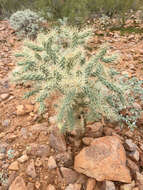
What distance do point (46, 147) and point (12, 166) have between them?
1.37 feet

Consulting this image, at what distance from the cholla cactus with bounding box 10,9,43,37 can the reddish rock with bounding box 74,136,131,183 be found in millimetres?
4000

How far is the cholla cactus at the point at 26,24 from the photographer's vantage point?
4.79m

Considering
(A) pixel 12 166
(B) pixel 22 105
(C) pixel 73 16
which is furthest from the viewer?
(C) pixel 73 16

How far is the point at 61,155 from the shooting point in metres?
1.89

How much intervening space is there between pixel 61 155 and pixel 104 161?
1.62 feet

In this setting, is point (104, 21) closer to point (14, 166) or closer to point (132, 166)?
point (132, 166)

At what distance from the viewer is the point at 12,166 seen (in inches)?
73.2

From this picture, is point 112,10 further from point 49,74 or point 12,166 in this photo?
point 12,166

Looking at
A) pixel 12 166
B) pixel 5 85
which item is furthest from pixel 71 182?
pixel 5 85

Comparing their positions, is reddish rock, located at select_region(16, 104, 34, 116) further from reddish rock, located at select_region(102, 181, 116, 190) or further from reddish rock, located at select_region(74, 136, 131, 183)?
reddish rock, located at select_region(102, 181, 116, 190)

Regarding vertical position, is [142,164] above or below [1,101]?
below

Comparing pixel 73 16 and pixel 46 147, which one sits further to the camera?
pixel 73 16

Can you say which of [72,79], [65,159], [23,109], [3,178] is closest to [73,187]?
[65,159]

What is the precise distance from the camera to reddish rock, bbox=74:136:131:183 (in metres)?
1.60
